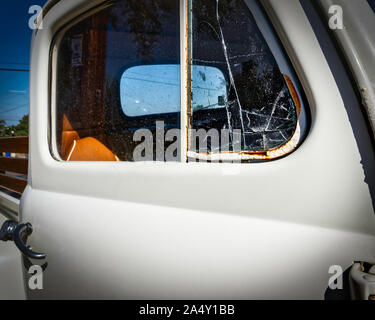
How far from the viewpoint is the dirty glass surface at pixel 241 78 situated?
0.81 m

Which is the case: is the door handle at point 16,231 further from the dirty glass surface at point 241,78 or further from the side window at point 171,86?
the dirty glass surface at point 241,78

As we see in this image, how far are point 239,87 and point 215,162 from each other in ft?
0.82

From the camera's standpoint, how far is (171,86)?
1.06 meters

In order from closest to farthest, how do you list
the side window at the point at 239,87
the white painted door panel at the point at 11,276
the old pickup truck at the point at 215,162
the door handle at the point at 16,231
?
the old pickup truck at the point at 215,162, the side window at the point at 239,87, the door handle at the point at 16,231, the white painted door panel at the point at 11,276

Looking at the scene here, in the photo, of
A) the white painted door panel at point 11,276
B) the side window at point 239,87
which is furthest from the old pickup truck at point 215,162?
the white painted door panel at point 11,276

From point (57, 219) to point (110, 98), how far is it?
2.11ft

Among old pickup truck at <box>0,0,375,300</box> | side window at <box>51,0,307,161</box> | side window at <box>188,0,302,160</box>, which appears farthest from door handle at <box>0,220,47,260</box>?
side window at <box>188,0,302,160</box>

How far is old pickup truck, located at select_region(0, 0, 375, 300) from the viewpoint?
689mm

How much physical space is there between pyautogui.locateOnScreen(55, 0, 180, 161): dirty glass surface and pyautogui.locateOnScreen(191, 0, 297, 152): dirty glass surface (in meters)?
0.12

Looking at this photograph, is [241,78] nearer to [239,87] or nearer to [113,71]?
[239,87]

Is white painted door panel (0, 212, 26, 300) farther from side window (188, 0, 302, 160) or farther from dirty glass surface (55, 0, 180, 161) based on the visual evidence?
side window (188, 0, 302, 160)

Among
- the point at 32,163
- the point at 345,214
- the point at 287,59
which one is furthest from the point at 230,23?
the point at 32,163

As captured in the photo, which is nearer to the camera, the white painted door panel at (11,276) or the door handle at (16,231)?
the door handle at (16,231)

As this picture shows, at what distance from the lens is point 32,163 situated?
57.2 inches
